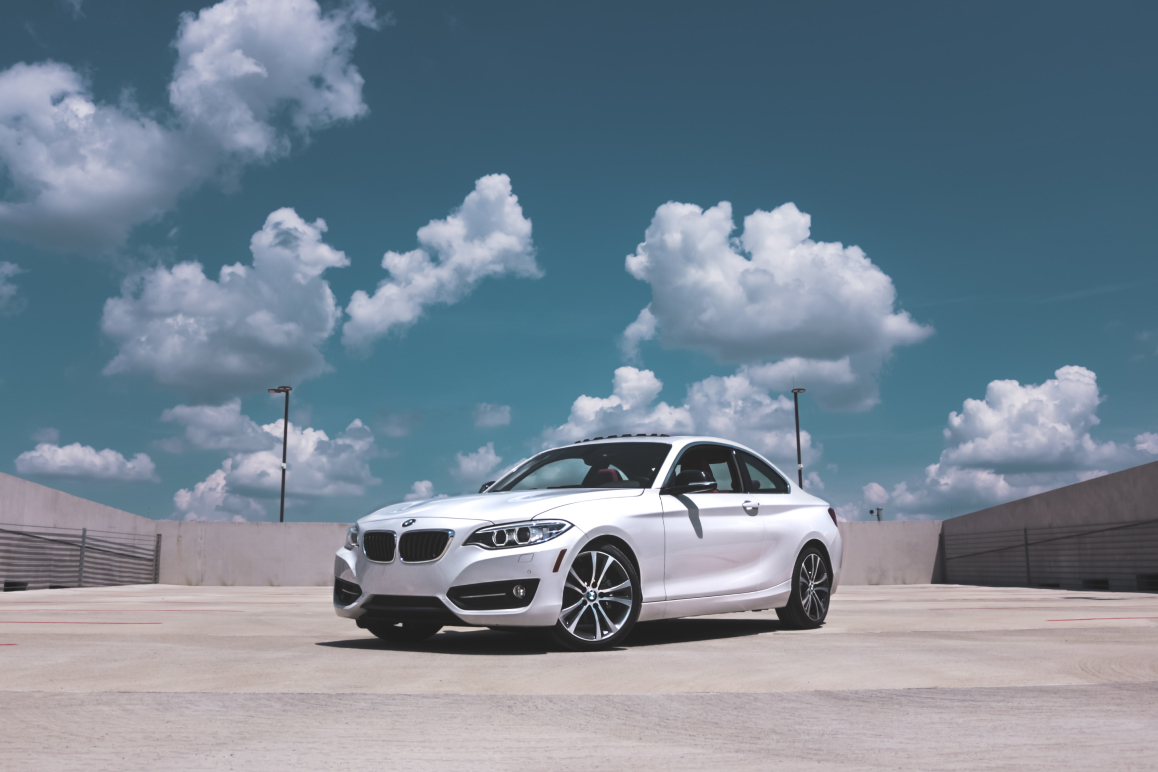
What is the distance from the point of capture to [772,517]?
8.98m

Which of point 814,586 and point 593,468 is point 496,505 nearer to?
point 593,468

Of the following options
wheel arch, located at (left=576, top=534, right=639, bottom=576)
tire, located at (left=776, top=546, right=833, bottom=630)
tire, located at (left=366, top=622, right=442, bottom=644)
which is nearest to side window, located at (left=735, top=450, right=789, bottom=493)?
tire, located at (left=776, top=546, right=833, bottom=630)

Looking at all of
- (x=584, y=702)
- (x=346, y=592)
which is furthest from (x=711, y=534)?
(x=584, y=702)

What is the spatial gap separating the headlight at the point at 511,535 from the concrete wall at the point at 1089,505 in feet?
62.7

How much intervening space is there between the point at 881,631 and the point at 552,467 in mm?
3330

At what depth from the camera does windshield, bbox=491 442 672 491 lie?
8195 millimetres

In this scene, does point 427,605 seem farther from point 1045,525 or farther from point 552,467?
point 1045,525

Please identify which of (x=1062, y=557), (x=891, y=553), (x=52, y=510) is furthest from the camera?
(x=891, y=553)

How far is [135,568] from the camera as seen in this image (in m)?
29.6

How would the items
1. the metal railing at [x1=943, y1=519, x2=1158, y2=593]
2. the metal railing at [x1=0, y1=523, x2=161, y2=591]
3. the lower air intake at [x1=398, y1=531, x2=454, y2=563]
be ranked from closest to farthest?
the lower air intake at [x1=398, y1=531, x2=454, y2=563] → the metal railing at [x1=943, y1=519, x2=1158, y2=593] → the metal railing at [x1=0, y1=523, x2=161, y2=591]

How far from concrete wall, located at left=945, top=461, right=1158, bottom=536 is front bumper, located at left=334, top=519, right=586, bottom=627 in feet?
62.7

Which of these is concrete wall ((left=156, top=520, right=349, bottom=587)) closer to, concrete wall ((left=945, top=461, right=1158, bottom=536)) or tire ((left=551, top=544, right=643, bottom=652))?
concrete wall ((left=945, top=461, right=1158, bottom=536))

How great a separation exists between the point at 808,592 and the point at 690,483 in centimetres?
224

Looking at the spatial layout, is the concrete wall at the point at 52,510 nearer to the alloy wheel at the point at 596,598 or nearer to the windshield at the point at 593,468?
the windshield at the point at 593,468
